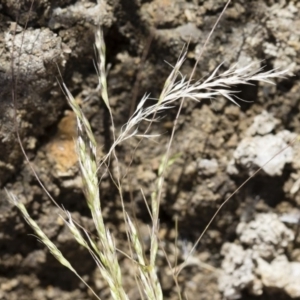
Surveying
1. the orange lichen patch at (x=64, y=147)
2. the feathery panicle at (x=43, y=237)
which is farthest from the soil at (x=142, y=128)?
the feathery panicle at (x=43, y=237)

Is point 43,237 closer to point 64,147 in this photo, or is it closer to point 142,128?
point 64,147

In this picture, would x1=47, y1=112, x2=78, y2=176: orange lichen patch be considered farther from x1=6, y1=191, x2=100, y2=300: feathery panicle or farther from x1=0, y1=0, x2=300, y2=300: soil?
x1=6, y1=191, x2=100, y2=300: feathery panicle

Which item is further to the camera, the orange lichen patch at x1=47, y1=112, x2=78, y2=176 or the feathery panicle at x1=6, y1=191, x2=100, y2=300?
the orange lichen patch at x1=47, y1=112, x2=78, y2=176

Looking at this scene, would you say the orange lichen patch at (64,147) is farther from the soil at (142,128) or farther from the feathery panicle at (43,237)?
the feathery panicle at (43,237)

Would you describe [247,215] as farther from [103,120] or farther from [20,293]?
[20,293]

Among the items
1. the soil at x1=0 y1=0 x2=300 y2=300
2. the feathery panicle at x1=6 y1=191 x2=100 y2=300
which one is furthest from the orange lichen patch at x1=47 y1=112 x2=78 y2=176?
the feathery panicle at x1=6 y1=191 x2=100 y2=300

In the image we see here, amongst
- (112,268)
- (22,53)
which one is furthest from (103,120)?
(112,268)

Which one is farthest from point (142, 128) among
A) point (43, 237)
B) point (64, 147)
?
point (43, 237)
